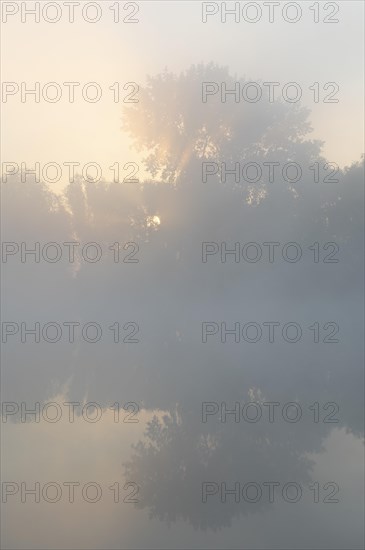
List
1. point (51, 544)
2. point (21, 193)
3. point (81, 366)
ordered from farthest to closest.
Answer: point (21, 193) → point (81, 366) → point (51, 544)

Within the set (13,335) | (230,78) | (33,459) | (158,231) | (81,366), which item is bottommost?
(33,459)

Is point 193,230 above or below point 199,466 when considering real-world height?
above

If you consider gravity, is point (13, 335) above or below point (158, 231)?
below

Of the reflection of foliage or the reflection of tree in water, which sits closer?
the reflection of foliage

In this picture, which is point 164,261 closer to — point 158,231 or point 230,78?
point 158,231

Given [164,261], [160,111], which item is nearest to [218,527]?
[164,261]

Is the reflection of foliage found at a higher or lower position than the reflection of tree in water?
lower

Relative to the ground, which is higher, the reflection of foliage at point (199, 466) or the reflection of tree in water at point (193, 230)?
the reflection of tree in water at point (193, 230)

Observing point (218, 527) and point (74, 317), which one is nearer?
point (218, 527)

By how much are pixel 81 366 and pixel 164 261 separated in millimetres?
5554

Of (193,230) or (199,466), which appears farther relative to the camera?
(193,230)

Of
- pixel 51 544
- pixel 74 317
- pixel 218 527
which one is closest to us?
pixel 51 544

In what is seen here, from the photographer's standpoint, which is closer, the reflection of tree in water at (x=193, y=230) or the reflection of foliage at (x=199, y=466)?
the reflection of foliage at (x=199, y=466)

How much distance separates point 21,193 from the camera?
12773 millimetres
